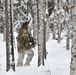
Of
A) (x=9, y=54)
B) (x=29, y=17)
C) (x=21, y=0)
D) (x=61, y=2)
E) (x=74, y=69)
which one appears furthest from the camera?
(x=61, y=2)

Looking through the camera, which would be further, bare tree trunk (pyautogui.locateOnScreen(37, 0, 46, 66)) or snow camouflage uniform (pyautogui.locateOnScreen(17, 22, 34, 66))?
snow camouflage uniform (pyautogui.locateOnScreen(17, 22, 34, 66))

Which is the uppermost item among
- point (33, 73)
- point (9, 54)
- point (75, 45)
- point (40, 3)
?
point (40, 3)

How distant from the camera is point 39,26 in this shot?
10469 millimetres

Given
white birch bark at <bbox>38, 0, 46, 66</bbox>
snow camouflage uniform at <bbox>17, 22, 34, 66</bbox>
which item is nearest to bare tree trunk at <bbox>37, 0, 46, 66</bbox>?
white birch bark at <bbox>38, 0, 46, 66</bbox>

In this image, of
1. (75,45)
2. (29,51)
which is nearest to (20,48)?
(29,51)

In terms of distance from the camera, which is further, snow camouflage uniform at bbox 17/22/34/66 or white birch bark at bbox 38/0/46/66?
snow camouflage uniform at bbox 17/22/34/66

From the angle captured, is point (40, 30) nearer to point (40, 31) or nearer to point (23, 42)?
point (40, 31)

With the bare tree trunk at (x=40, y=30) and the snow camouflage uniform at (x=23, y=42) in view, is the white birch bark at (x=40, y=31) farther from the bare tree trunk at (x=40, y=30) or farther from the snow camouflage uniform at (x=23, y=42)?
the snow camouflage uniform at (x=23, y=42)

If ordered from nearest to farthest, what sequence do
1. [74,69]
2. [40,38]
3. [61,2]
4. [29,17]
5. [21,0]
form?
[74,69] < [40,38] < [29,17] < [21,0] < [61,2]

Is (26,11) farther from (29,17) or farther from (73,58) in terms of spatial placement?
(73,58)

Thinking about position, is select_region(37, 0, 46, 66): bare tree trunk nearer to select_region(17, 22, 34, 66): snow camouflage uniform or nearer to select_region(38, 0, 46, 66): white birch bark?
select_region(38, 0, 46, 66): white birch bark

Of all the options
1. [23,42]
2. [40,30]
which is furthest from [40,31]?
[23,42]

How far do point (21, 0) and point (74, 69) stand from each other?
84.2 feet

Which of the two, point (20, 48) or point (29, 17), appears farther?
point (29, 17)
